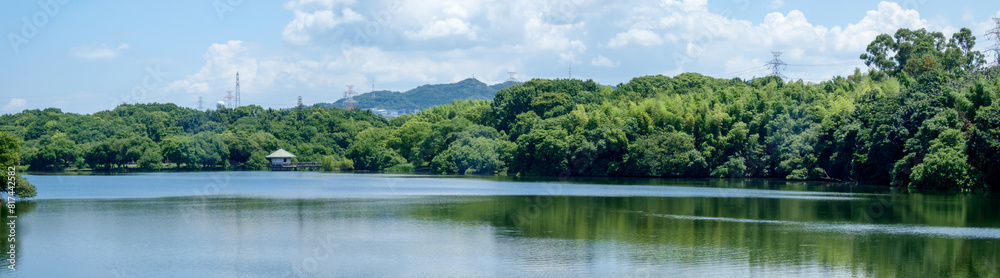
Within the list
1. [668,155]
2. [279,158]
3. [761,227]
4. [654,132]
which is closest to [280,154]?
[279,158]

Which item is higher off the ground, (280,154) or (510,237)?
(280,154)

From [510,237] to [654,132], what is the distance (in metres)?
47.9

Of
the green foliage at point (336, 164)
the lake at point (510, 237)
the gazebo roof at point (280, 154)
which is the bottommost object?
the lake at point (510, 237)

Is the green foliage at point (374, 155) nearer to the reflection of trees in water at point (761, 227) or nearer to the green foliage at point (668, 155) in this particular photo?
the green foliage at point (668, 155)

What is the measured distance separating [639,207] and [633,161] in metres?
35.4

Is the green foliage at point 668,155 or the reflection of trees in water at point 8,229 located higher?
the green foliage at point 668,155

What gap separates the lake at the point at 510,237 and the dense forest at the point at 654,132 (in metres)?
8.86

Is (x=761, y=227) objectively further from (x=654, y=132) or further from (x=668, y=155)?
(x=654, y=132)

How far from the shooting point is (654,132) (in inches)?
2731

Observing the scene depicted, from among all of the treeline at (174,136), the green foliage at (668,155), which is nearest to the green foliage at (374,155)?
the treeline at (174,136)

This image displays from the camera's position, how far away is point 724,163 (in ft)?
216

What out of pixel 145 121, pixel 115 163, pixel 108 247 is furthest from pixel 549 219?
pixel 145 121

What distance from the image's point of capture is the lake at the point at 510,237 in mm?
18078

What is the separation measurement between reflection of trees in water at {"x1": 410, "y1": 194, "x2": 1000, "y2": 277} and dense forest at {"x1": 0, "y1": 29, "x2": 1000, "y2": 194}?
28.7 feet
